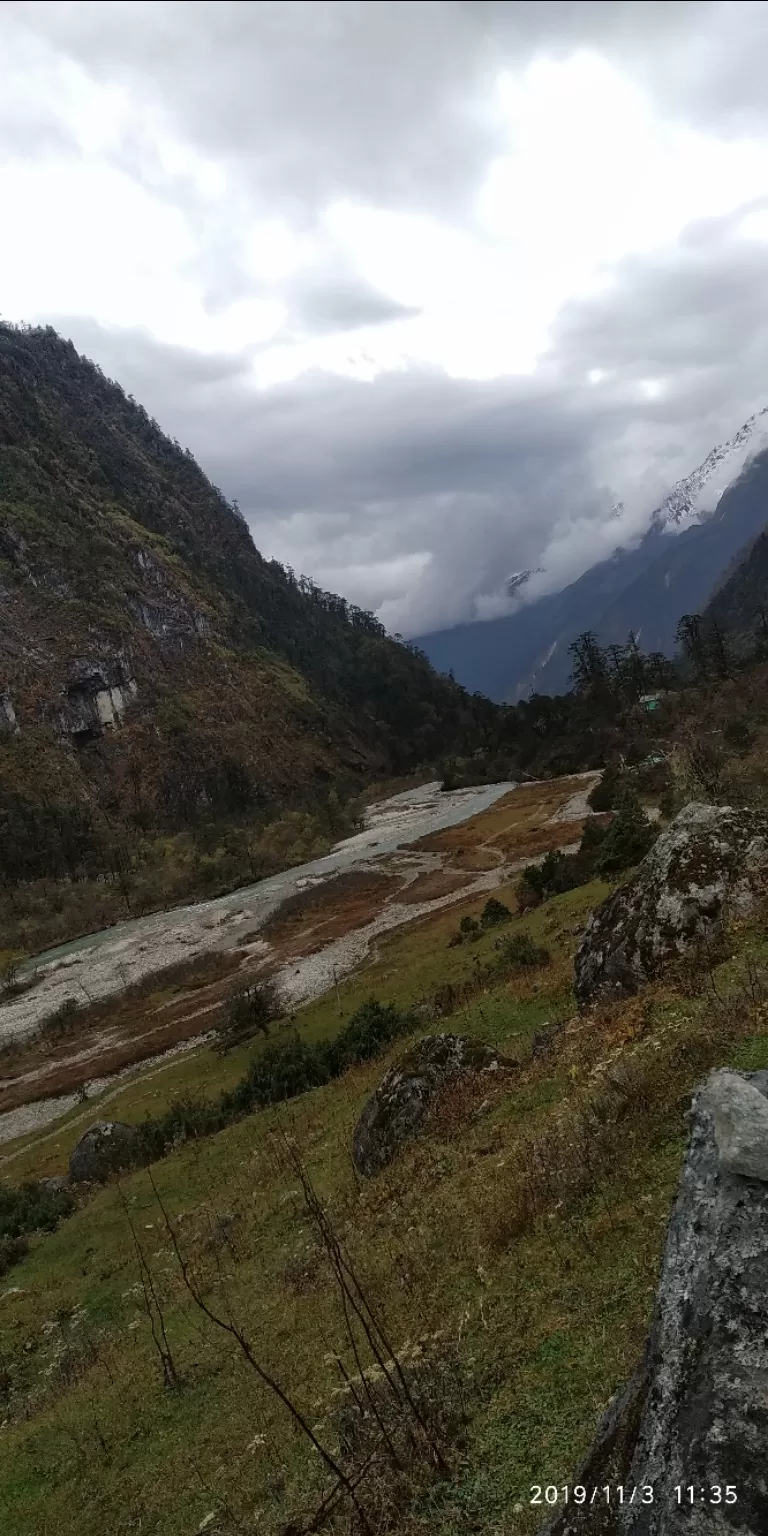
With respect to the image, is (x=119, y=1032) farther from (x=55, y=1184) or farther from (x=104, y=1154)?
(x=104, y=1154)

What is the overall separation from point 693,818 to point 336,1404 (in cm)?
1181

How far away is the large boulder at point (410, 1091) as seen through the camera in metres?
13.5

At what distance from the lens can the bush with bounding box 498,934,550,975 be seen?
23.8 m

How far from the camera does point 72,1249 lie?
19359mm

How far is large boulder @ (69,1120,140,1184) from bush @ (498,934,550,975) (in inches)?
506

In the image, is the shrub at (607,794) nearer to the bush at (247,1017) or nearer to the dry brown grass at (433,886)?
the dry brown grass at (433,886)

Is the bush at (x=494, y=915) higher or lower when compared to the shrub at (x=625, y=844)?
lower

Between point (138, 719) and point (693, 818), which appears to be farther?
point (138, 719)

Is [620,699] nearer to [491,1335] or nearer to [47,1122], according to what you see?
[47,1122]

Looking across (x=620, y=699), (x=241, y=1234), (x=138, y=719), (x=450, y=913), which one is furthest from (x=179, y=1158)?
(x=138, y=719)

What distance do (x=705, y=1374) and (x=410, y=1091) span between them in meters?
11.3

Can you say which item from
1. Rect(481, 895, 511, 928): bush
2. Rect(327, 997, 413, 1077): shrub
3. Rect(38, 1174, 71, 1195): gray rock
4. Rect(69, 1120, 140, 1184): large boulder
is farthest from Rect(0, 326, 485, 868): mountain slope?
Rect(327, 997, 413, 1077): shrub

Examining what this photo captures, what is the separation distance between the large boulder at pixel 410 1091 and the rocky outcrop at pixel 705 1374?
33.4ft

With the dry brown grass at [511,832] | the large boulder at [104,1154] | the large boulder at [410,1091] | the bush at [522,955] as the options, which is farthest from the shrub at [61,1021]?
the large boulder at [410,1091]
